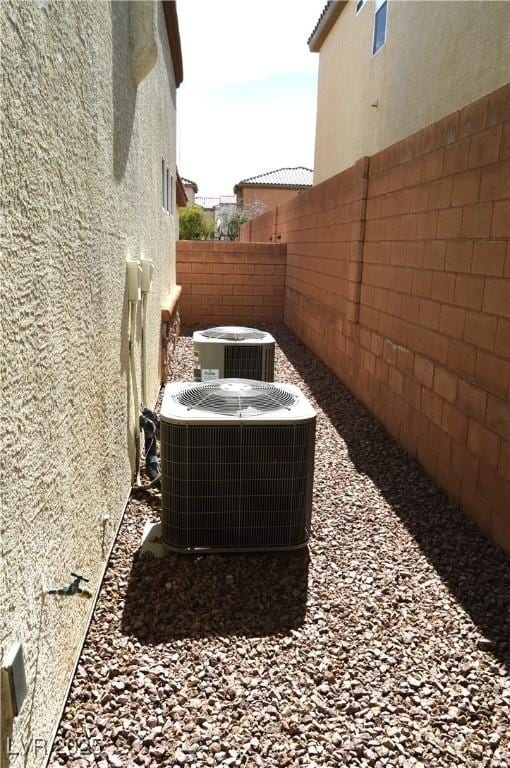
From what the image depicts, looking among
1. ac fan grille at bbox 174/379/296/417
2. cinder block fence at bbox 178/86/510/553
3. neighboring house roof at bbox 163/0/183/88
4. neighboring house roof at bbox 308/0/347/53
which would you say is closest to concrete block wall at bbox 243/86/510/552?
cinder block fence at bbox 178/86/510/553

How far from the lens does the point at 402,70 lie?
10742mm

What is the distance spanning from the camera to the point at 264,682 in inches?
107

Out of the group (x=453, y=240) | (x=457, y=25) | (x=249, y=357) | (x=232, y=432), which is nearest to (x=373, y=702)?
(x=232, y=432)

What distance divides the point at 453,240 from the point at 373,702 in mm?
3311

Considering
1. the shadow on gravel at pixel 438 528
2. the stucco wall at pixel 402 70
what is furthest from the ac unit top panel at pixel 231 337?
the stucco wall at pixel 402 70

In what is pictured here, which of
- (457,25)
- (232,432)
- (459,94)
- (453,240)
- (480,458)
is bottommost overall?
(480,458)

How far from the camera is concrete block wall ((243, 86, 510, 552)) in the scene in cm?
402

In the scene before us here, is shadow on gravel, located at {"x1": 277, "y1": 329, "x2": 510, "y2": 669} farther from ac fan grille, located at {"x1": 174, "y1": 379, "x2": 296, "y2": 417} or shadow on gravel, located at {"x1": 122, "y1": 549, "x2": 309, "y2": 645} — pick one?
ac fan grille, located at {"x1": 174, "y1": 379, "x2": 296, "y2": 417}

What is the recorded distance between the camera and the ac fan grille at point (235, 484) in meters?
3.47

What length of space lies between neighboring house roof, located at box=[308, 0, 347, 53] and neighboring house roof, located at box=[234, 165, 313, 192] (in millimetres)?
15581

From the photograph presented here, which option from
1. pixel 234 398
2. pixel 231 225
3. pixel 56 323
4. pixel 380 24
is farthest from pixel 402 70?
pixel 231 225

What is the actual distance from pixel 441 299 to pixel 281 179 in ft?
101

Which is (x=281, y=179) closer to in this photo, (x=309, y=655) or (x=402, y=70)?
(x=402, y=70)

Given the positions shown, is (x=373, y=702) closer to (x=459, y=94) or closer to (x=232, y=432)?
(x=232, y=432)
